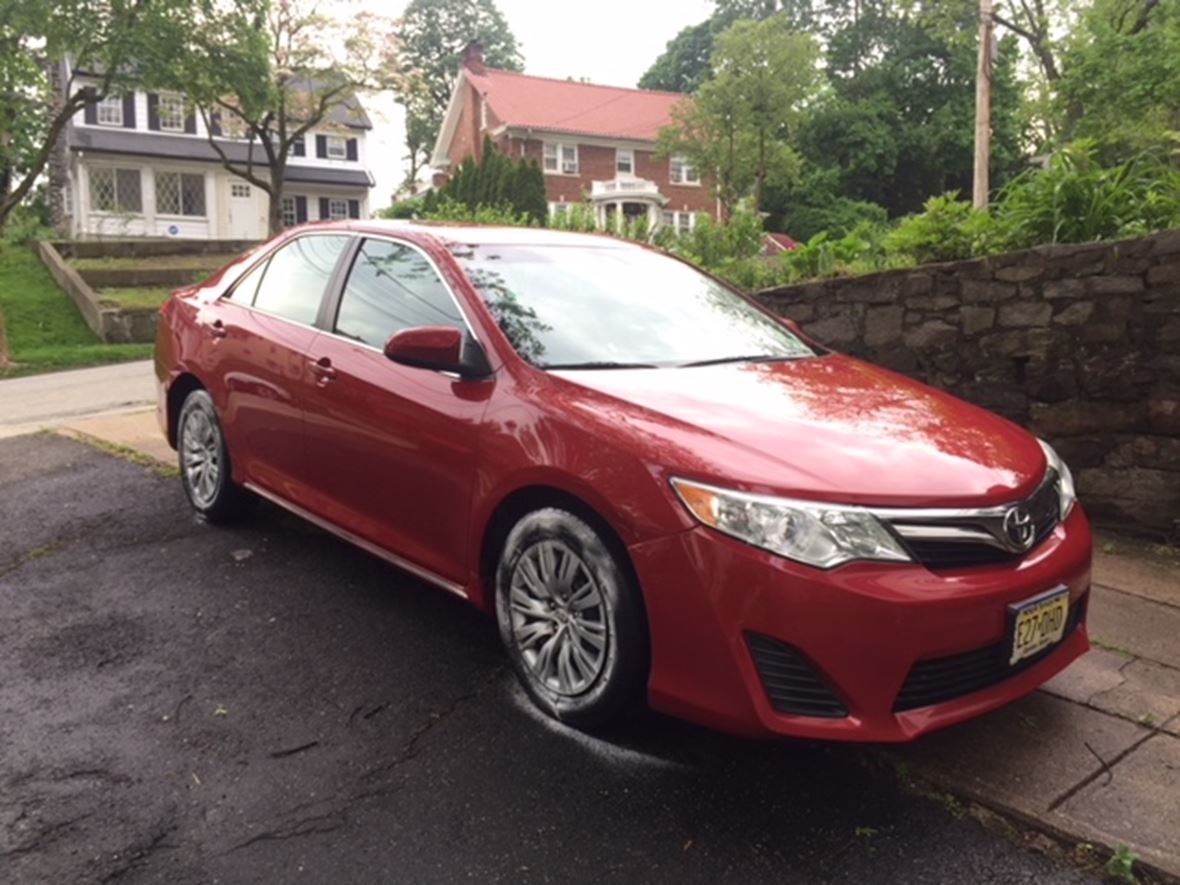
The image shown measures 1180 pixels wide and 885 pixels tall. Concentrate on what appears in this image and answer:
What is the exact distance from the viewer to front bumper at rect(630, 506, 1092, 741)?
248 centimetres

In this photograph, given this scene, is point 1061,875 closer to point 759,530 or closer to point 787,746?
point 787,746

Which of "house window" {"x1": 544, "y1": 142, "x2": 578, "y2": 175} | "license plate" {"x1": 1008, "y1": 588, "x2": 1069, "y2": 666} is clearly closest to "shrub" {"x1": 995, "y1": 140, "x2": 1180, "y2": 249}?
"license plate" {"x1": 1008, "y1": 588, "x2": 1069, "y2": 666}

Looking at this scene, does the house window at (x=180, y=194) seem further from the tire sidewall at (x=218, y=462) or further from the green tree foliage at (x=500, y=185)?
the tire sidewall at (x=218, y=462)

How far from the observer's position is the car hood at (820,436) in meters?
2.65

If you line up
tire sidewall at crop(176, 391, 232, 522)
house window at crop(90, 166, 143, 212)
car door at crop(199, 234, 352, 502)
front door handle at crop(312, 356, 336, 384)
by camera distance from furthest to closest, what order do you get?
house window at crop(90, 166, 143, 212)
tire sidewall at crop(176, 391, 232, 522)
car door at crop(199, 234, 352, 502)
front door handle at crop(312, 356, 336, 384)

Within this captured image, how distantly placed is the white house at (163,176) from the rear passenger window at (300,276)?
102ft

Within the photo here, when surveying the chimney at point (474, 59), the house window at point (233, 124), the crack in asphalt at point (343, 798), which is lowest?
the crack in asphalt at point (343, 798)

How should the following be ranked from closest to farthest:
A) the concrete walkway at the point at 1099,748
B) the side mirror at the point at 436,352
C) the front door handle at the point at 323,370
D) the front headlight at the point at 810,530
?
1. the front headlight at the point at 810,530
2. the concrete walkway at the point at 1099,748
3. the side mirror at the point at 436,352
4. the front door handle at the point at 323,370

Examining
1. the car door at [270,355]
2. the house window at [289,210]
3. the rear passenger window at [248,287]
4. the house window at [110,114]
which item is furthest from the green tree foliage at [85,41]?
the house window at [289,210]

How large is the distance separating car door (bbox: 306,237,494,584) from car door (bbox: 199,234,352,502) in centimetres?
16

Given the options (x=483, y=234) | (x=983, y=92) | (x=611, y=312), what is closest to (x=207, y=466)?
(x=483, y=234)

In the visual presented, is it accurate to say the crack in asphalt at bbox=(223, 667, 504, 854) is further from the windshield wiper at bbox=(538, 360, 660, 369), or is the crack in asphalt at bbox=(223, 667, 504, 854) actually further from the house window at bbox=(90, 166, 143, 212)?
the house window at bbox=(90, 166, 143, 212)

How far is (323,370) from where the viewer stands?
4.02 m

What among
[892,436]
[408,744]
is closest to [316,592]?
[408,744]
